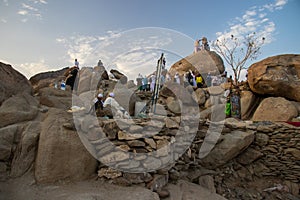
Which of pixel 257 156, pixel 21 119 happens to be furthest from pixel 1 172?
pixel 257 156

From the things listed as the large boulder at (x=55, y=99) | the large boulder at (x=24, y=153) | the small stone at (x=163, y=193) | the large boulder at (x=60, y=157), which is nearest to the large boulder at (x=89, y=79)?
the large boulder at (x=55, y=99)

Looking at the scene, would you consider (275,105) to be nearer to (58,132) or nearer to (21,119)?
(58,132)

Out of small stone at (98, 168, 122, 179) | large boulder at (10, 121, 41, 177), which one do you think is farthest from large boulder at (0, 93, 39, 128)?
small stone at (98, 168, 122, 179)

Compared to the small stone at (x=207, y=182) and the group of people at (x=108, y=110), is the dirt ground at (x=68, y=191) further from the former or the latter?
→ the group of people at (x=108, y=110)

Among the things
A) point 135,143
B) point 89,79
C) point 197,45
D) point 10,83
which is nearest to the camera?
point 135,143

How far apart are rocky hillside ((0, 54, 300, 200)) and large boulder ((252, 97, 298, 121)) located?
6 cm

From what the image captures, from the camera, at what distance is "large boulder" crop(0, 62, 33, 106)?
5.59 m

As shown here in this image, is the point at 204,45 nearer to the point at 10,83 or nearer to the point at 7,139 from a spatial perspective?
the point at 10,83

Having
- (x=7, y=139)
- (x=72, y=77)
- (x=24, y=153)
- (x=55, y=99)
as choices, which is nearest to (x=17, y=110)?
(x=7, y=139)

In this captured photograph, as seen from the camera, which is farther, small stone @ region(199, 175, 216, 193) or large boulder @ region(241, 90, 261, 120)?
large boulder @ region(241, 90, 261, 120)

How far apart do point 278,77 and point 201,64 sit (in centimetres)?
961

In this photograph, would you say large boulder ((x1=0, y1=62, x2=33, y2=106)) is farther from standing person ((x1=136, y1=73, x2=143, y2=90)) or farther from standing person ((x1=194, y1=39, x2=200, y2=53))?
standing person ((x1=194, y1=39, x2=200, y2=53))

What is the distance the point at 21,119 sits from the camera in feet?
15.5

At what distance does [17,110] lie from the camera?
4.84m
